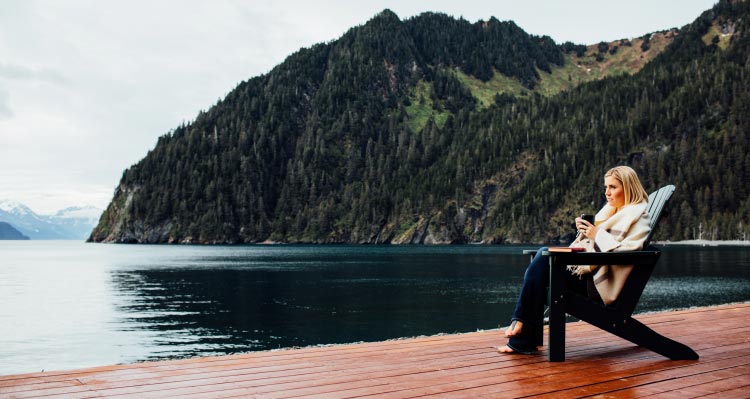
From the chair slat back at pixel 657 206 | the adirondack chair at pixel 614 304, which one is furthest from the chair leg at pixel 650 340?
the chair slat back at pixel 657 206

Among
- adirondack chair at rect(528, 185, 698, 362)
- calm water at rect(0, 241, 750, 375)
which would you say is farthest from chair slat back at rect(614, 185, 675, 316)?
calm water at rect(0, 241, 750, 375)

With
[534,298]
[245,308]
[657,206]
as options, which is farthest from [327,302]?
[657,206]

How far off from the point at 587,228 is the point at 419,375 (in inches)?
89.4

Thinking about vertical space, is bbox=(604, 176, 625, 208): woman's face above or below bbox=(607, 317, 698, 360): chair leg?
above

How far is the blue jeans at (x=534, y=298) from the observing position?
6.08 metres

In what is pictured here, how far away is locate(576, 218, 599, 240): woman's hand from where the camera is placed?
20.0ft

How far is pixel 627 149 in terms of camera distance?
182625 mm

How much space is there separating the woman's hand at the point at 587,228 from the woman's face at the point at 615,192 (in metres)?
0.34

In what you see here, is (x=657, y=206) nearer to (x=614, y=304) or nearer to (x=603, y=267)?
(x=603, y=267)

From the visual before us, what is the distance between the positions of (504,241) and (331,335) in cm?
15664

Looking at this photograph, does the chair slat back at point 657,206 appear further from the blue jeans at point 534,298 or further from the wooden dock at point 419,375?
the wooden dock at point 419,375

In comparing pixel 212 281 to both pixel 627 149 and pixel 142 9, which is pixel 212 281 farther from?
pixel 627 149

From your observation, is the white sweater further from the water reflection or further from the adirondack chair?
the water reflection

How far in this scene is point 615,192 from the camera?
20.3ft
